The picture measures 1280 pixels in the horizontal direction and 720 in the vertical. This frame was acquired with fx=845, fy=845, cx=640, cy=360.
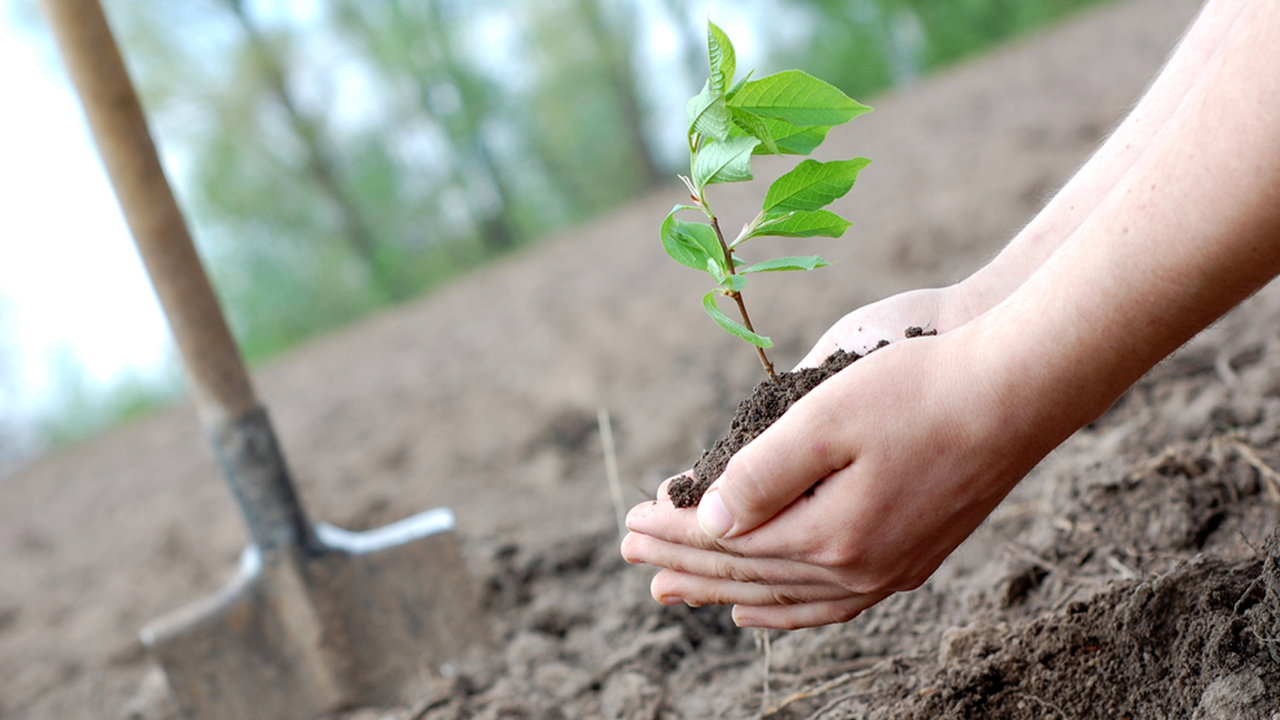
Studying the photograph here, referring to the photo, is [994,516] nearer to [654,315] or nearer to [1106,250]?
[1106,250]

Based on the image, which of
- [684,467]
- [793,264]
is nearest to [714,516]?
[793,264]

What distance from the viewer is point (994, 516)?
168 centimetres

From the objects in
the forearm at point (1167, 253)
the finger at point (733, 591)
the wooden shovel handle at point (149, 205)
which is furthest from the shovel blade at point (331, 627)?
the forearm at point (1167, 253)

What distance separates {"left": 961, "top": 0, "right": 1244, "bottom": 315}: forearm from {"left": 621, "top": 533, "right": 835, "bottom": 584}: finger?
1.42ft

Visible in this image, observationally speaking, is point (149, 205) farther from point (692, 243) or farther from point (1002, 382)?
point (1002, 382)

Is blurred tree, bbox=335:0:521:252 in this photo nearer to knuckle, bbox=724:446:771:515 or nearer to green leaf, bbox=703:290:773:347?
green leaf, bbox=703:290:773:347

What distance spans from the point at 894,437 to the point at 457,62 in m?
10.2

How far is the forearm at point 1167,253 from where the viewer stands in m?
0.68

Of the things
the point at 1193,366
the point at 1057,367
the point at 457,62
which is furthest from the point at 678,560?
the point at 457,62

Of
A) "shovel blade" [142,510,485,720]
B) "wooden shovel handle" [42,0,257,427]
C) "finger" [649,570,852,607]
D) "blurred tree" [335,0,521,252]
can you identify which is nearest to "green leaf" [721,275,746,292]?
"finger" [649,570,852,607]

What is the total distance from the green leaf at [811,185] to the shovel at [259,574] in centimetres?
147

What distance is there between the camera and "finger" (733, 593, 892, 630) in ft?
3.09

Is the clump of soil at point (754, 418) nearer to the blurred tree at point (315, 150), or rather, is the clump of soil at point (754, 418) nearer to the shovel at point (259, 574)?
the shovel at point (259, 574)

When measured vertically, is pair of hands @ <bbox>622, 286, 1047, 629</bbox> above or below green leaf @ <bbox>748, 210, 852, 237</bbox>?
below
